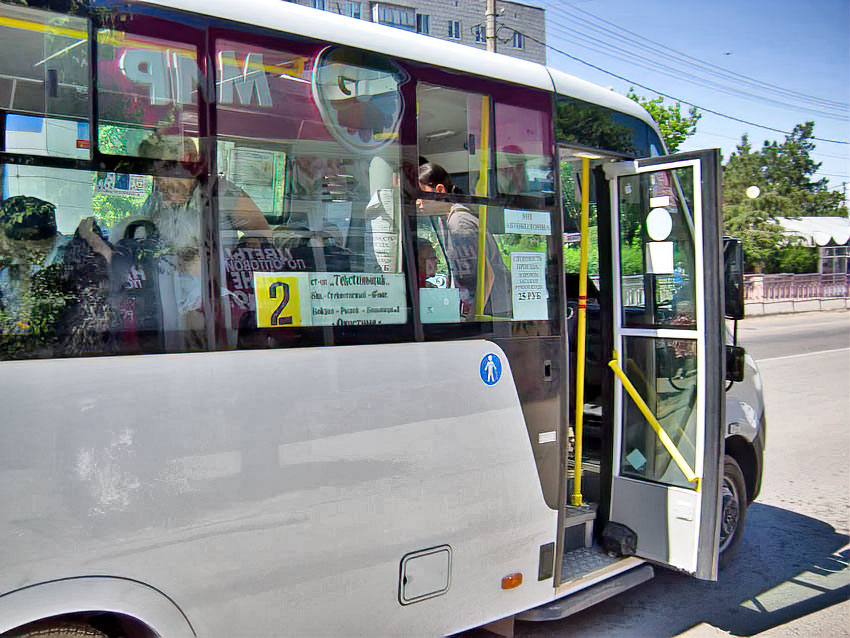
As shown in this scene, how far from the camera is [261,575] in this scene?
9.41 feet

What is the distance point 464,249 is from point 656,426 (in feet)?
5.50

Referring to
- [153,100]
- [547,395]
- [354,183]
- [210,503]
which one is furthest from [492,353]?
[153,100]

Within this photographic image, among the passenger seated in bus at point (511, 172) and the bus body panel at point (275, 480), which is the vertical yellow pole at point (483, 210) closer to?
the passenger seated in bus at point (511, 172)

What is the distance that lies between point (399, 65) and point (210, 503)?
6.56 ft

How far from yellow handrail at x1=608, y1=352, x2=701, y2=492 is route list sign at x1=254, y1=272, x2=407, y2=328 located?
5.57 feet

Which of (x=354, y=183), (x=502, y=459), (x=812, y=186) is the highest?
(x=812, y=186)

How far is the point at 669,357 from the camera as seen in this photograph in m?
4.45

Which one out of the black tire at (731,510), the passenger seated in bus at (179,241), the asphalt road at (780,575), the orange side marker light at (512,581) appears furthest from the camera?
the black tire at (731,510)

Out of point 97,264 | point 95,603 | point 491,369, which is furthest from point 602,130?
point 95,603

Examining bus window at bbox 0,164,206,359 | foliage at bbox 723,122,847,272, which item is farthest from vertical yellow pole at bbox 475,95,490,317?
foliage at bbox 723,122,847,272

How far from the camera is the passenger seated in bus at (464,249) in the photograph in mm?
3570

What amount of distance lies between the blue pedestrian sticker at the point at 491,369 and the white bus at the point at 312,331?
0.02 metres

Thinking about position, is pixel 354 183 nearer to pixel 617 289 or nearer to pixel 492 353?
pixel 492 353

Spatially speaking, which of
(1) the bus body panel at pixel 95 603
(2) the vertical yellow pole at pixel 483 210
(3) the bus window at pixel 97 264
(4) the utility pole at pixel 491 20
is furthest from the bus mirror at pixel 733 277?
(4) the utility pole at pixel 491 20
